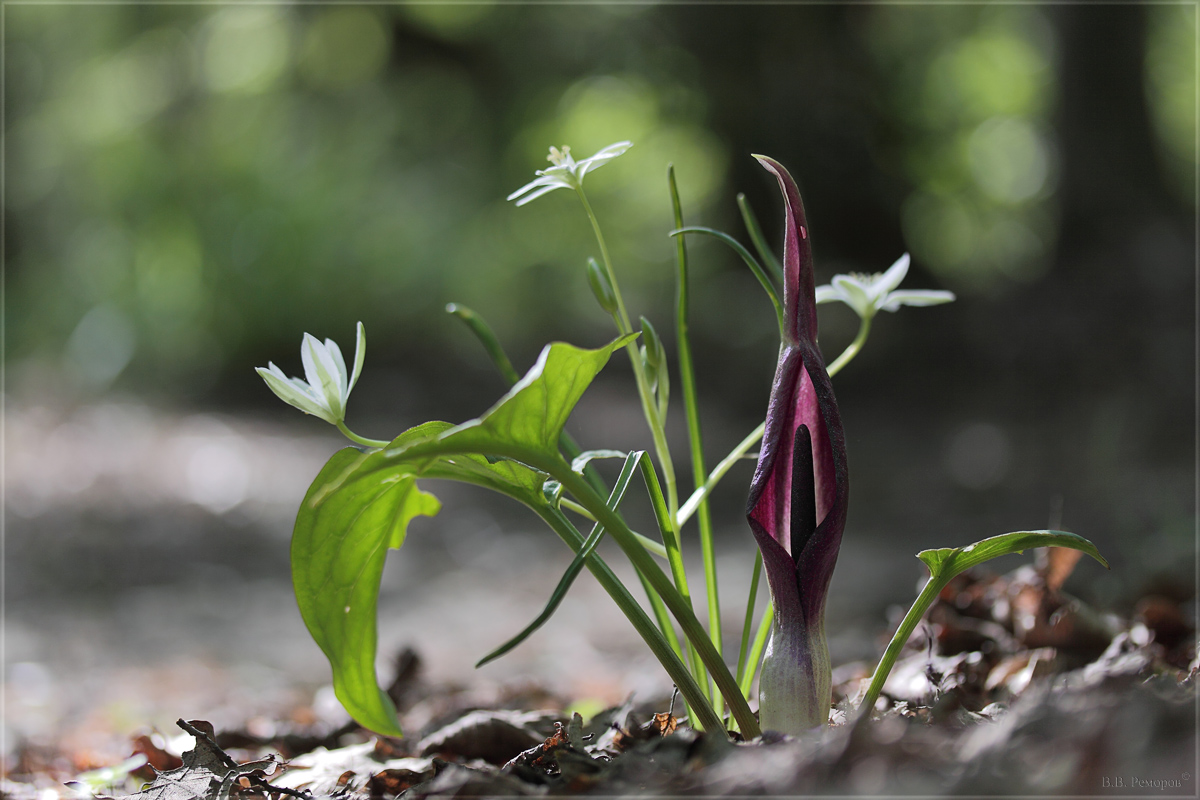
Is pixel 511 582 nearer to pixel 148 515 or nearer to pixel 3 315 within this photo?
pixel 148 515

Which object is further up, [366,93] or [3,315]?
[366,93]

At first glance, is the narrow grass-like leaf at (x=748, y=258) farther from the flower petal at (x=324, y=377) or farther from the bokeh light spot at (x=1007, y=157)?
the bokeh light spot at (x=1007, y=157)

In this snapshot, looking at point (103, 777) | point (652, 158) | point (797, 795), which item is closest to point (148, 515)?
point (103, 777)

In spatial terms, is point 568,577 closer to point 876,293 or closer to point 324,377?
point 324,377

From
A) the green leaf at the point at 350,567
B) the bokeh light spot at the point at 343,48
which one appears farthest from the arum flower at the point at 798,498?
the bokeh light spot at the point at 343,48

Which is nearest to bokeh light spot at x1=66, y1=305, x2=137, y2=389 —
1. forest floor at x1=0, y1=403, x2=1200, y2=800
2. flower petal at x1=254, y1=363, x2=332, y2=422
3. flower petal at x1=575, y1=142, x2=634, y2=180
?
forest floor at x1=0, y1=403, x2=1200, y2=800
